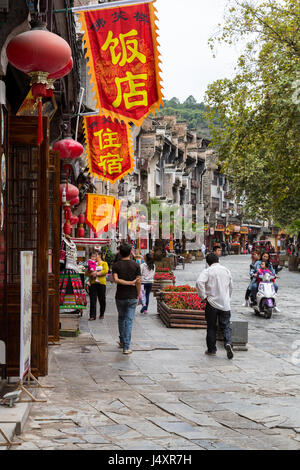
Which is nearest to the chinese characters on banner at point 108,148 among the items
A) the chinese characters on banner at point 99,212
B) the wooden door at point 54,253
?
the wooden door at point 54,253

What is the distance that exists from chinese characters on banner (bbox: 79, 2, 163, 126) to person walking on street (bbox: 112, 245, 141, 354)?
2448mm

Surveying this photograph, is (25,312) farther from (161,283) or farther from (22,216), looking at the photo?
(161,283)

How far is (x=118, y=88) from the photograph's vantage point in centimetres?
947

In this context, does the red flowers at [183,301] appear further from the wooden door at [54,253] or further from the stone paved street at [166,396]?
the wooden door at [54,253]

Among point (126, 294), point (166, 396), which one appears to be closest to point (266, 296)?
point (126, 294)

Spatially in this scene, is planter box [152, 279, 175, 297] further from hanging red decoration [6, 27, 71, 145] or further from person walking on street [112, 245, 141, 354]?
hanging red decoration [6, 27, 71, 145]

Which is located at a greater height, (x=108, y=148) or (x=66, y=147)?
(x=108, y=148)

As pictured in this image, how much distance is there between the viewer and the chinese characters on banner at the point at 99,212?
2288 centimetres

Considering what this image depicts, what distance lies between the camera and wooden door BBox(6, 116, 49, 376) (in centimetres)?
721

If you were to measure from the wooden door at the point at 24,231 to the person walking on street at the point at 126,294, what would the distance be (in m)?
2.96

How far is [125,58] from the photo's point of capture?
9.36 m

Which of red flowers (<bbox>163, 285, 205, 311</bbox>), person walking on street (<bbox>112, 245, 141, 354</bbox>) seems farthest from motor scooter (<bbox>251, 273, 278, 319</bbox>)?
person walking on street (<bbox>112, 245, 141, 354</bbox>)

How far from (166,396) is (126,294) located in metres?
3.06

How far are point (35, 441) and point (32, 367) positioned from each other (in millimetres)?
1942
